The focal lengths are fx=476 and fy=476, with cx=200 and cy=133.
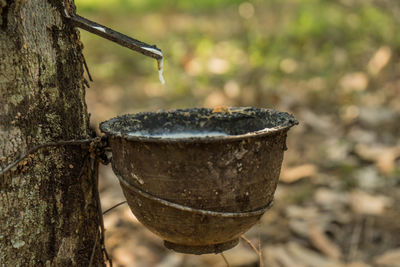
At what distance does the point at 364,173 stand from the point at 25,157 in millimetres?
3134

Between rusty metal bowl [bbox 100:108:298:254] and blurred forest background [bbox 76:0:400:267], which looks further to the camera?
blurred forest background [bbox 76:0:400:267]

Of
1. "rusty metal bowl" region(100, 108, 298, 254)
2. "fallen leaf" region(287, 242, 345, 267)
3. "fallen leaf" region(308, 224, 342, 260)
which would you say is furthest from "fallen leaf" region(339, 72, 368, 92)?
"rusty metal bowl" region(100, 108, 298, 254)

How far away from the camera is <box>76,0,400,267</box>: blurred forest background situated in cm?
326

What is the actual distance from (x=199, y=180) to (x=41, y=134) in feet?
1.89

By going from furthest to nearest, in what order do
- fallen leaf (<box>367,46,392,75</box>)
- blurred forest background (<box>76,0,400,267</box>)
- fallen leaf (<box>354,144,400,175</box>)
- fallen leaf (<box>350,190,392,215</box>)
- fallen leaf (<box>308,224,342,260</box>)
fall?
1. fallen leaf (<box>367,46,392,75</box>)
2. fallen leaf (<box>354,144,400,175</box>)
3. fallen leaf (<box>350,190,392,215</box>)
4. blurred forest background (<box>76,0,400,267</box>)
5. fallen leaf (<box>308,224,342,260</box>)

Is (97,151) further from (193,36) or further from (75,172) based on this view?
(193,36)

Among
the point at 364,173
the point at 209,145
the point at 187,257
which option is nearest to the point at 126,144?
the point at 209,145

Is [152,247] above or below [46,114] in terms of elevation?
below

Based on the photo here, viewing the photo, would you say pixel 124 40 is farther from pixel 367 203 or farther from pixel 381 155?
pixel 381 155

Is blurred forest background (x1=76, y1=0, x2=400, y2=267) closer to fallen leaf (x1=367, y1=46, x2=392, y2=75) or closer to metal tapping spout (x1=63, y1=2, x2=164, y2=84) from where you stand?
fallen leaf (x1=367, y1=46, x2=392, y2=75)

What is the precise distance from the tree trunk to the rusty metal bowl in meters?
0.18

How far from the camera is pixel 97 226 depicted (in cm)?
188

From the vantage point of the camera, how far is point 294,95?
5.46 m

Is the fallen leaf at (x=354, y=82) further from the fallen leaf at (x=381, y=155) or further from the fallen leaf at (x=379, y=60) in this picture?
the fallen leaf at (x=381, y=155)
